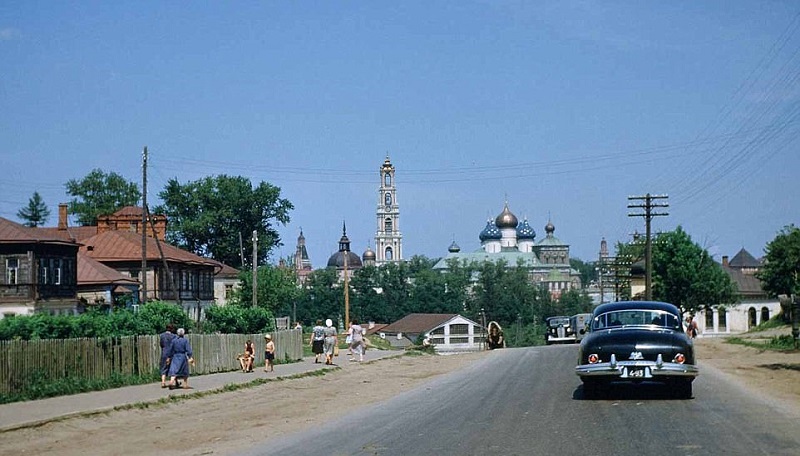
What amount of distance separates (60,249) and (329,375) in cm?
2455

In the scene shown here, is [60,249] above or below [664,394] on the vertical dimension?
above

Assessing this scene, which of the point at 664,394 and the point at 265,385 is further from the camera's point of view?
the point at 265,385

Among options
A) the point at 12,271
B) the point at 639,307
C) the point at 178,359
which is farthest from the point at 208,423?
the point at 12,271

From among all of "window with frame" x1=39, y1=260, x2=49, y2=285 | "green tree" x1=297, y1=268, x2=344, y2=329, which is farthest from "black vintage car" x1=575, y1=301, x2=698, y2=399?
"green tree" x1=297, y1=268, x2=344, y2=329

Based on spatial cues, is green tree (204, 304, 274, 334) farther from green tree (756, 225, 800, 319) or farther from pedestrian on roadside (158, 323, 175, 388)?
green tree (756, 225, 800, 319)

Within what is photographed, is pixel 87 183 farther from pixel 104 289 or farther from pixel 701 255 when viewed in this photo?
pixel 701 255

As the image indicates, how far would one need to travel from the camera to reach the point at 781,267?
64.8 metres

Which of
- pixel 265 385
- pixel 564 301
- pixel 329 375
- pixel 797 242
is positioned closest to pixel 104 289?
pixel 329 375

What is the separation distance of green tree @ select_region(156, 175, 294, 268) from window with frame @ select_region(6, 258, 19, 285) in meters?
48.5

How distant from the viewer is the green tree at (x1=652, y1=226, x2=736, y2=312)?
81.4 meters

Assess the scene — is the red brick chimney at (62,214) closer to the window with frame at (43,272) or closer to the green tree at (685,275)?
the window with frame at (43,272)

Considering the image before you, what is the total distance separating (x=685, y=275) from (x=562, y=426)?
6841 cm

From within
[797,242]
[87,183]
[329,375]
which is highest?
[87,183]

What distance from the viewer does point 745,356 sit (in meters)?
39.2
